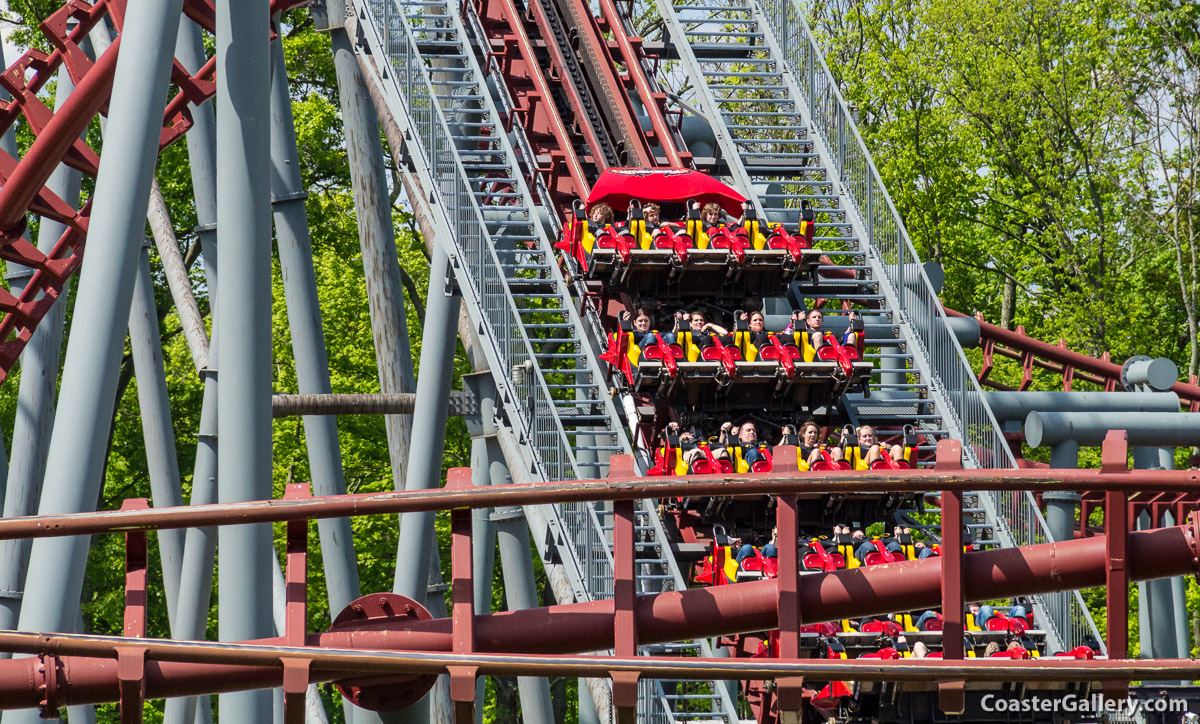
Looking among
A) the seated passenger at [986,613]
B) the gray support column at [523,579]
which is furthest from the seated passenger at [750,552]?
the gray support column at [523,579]

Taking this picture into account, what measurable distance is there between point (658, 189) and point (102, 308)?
24.6ft

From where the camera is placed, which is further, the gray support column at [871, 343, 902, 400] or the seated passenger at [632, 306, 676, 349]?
the gray support column at [871, 343, 902, 400]

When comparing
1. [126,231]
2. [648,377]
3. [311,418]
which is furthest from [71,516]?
[648,377]

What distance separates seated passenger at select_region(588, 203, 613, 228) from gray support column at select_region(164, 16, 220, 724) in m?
3.02

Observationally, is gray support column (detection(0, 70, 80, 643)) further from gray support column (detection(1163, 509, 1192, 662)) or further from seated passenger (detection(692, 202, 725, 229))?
gray support column (detection(1163, 509, 1192, 662))

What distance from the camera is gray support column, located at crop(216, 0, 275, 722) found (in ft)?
23.2

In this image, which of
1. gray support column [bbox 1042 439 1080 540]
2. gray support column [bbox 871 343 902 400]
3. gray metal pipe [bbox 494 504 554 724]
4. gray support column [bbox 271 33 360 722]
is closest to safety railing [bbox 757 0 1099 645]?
gray support column [bbox 871 343 902 400]

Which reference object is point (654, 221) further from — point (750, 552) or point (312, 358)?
point (312, 358)

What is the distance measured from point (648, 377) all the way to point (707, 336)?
0.62 meters

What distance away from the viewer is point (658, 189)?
1373cm

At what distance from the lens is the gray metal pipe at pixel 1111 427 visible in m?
15.1

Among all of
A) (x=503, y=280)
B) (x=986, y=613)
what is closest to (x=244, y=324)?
(x=503, y=280)

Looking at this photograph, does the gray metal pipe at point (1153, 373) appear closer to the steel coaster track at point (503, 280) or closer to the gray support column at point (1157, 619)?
the gray support column at point (1157, 619)

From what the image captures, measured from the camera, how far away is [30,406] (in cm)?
1330
